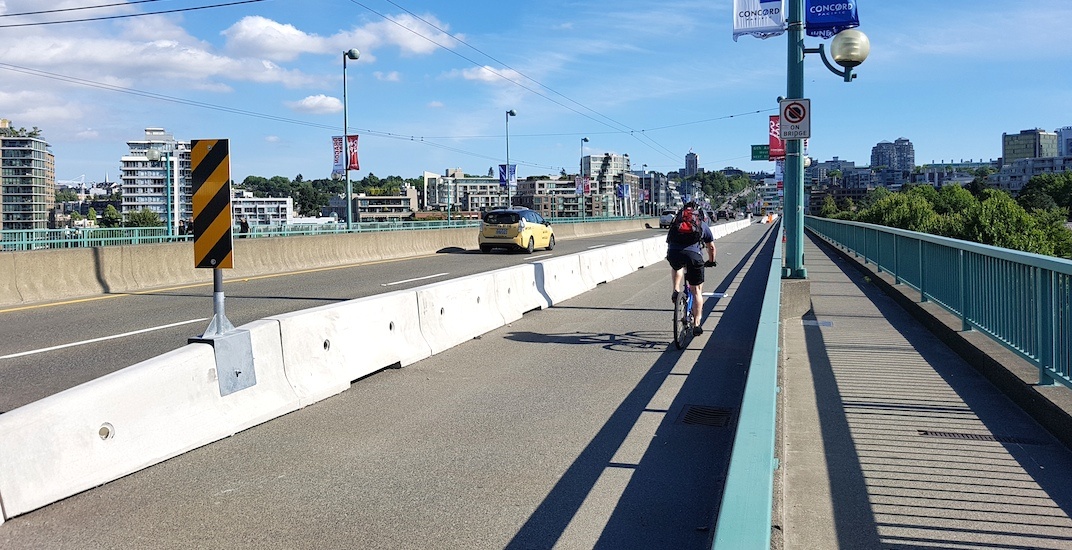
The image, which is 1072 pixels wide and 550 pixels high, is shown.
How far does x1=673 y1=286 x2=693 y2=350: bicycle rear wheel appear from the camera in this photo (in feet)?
32.8

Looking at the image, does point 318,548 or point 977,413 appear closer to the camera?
point 318,548

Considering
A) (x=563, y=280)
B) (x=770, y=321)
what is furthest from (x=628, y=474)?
(x=563, y=280)

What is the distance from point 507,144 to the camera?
6412 centimetres

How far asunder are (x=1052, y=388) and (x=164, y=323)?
1031cm

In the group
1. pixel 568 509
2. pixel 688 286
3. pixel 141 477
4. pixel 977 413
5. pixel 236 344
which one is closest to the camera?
pixel 568 509

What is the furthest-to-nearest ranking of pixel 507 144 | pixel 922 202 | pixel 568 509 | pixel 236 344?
pixel 507 144, pixel 922 202, pixel 236 344, pixel 568 509

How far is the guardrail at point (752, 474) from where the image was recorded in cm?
261

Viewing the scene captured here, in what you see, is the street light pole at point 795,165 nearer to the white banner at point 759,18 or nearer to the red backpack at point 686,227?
the white banner at point 759,18

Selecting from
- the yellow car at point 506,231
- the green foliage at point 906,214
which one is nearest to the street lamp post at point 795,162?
the green foliage at point 906,214

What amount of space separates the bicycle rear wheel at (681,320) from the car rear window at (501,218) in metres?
21.0

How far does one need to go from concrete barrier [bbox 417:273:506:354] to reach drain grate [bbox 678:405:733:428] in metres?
3.60

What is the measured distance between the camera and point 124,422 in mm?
5180

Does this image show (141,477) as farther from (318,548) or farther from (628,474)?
(628,474)

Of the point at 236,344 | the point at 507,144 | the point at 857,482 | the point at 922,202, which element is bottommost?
the point at 857,482
